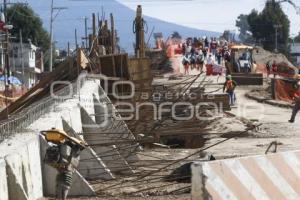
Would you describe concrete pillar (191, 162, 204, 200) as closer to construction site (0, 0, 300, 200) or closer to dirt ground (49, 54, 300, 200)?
construction site (0, 0, 300, 200)

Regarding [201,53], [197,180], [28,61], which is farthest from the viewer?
[28,61]

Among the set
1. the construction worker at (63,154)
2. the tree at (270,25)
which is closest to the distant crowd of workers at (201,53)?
the construction worker at (63,154)

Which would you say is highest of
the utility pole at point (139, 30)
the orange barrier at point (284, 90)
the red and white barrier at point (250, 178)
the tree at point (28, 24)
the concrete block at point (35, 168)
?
the tree at point (28, 24)

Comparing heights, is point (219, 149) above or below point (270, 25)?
below

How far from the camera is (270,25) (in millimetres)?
96125

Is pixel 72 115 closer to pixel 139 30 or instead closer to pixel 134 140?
pixel 134 140

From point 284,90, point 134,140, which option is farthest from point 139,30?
point 134,140

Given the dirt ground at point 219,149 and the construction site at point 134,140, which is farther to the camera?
the dirt ground at point 219,149

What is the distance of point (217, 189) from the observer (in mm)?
6707

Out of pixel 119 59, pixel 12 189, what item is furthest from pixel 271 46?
pixel 12 189

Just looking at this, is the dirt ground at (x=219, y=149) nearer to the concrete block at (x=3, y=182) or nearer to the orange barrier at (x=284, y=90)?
the concrete block at (x=3, y=182)

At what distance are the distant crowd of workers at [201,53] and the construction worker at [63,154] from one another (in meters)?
38.5

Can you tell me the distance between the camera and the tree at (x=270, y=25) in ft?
315

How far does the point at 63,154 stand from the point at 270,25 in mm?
90813
